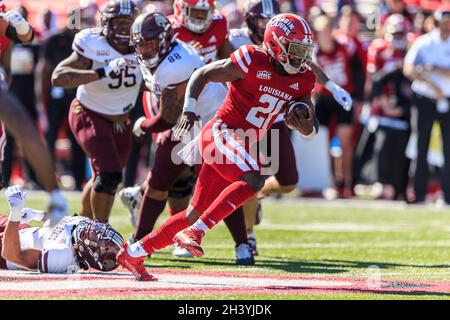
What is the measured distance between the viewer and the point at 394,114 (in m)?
14.4

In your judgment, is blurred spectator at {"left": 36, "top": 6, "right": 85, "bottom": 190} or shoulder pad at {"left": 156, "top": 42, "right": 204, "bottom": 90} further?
blurred spectator at {"left": 36, "top": 6, "right": 85, "bottom": 190}

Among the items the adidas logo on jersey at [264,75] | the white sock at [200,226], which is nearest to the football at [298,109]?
the adidas logo on jersey at [264,75]

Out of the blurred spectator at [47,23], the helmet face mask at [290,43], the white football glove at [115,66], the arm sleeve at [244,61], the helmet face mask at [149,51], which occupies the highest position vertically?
the helmet face mask at [290,43]

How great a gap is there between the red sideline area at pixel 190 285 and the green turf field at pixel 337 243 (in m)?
0.21

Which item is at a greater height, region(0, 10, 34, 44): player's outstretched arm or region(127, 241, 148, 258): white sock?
region(0, 10, 34, 44): player's outstretched arm

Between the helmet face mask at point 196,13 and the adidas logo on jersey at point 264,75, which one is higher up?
the adidas logo on jersey at point 264,75

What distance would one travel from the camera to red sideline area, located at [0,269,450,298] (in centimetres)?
635

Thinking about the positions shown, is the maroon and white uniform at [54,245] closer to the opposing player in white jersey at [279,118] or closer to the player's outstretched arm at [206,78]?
the player's outstretched arm at [206,78]

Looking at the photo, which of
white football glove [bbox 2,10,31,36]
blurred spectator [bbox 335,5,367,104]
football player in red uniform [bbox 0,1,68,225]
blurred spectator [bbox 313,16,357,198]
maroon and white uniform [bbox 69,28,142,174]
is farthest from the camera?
blurred spectator [bbox 335,5,367,104]

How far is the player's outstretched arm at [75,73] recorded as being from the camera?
834cm

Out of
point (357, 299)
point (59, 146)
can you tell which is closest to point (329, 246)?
point (357, 299)

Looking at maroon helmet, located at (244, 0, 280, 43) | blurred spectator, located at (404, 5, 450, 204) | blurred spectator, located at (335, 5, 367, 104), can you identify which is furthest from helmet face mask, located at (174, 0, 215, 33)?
blurred spectator, located at (335, 5, 367, 104)

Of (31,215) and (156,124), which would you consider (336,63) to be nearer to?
(156,124)

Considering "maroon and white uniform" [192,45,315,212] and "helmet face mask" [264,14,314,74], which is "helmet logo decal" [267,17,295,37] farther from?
"maroon and white uniform" [192,45,315,212]
